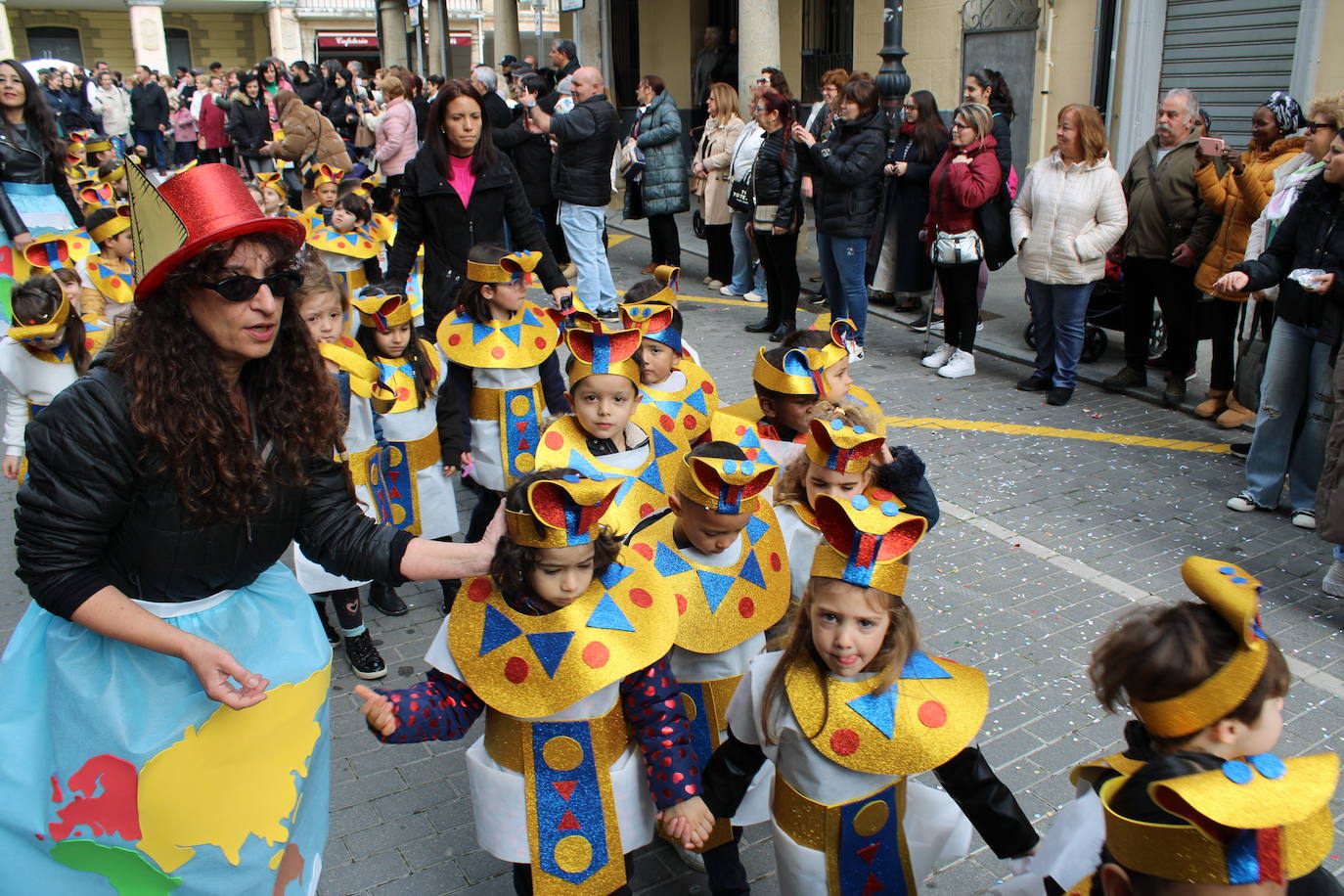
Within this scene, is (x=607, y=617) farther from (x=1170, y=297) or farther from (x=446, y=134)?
(x=1170, y=297)

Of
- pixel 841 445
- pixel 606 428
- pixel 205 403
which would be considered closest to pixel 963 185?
pixel 606 428

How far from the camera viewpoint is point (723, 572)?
11.1ft

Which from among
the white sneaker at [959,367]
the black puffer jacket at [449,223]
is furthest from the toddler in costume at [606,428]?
the white sneaker at [959,367]

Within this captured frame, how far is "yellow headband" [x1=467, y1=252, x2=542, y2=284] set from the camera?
547cm

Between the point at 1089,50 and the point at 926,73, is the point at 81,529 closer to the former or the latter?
the point at 1089,50

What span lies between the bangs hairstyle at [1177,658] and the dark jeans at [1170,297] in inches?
244

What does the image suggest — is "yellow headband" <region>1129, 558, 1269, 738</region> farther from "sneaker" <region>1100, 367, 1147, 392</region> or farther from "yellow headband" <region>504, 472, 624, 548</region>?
"sneaker" <region>1100, 367, 1147, 392</region>

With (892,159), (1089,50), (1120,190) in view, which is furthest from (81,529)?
(1089,50)

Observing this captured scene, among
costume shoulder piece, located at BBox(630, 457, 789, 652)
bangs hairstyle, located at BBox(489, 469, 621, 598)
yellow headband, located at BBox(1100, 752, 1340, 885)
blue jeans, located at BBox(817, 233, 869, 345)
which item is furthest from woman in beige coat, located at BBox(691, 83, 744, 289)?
yellow headband, located at BBox(1100, 752, 1340, 885)

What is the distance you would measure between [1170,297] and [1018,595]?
12.2 ft

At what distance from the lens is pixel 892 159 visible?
1025 cm

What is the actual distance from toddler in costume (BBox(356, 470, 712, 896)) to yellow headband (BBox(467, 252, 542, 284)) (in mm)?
2772

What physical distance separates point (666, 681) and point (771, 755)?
326 millimetres

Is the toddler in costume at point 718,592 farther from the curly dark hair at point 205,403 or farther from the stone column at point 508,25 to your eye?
the stone column at point 508,25
